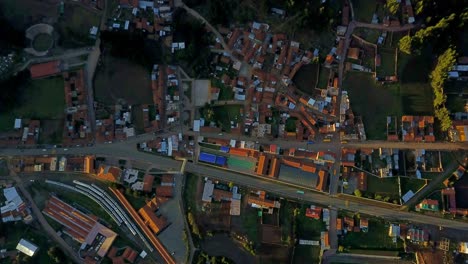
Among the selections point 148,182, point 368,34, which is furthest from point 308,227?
point 368,34

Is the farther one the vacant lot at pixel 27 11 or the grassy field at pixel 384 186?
the vacant lot at pixel 27 11

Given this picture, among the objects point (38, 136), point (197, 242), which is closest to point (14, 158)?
point (38, 136)

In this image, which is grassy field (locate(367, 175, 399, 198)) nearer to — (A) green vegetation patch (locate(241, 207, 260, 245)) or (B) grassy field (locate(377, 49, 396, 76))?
(B) grassy field (locate(377, 49, 396, 76))

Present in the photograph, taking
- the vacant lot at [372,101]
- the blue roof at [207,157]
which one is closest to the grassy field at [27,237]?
the blue roof at [207,157]

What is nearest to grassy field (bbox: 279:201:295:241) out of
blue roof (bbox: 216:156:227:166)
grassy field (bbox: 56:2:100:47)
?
blue roof (bbox: 216:156:227:166)

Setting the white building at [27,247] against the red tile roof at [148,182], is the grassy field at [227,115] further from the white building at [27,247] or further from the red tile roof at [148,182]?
the white building at [27,247]

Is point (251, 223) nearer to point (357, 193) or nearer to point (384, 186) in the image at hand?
point (357, 193)

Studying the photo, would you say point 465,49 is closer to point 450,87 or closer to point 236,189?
point 450,87
